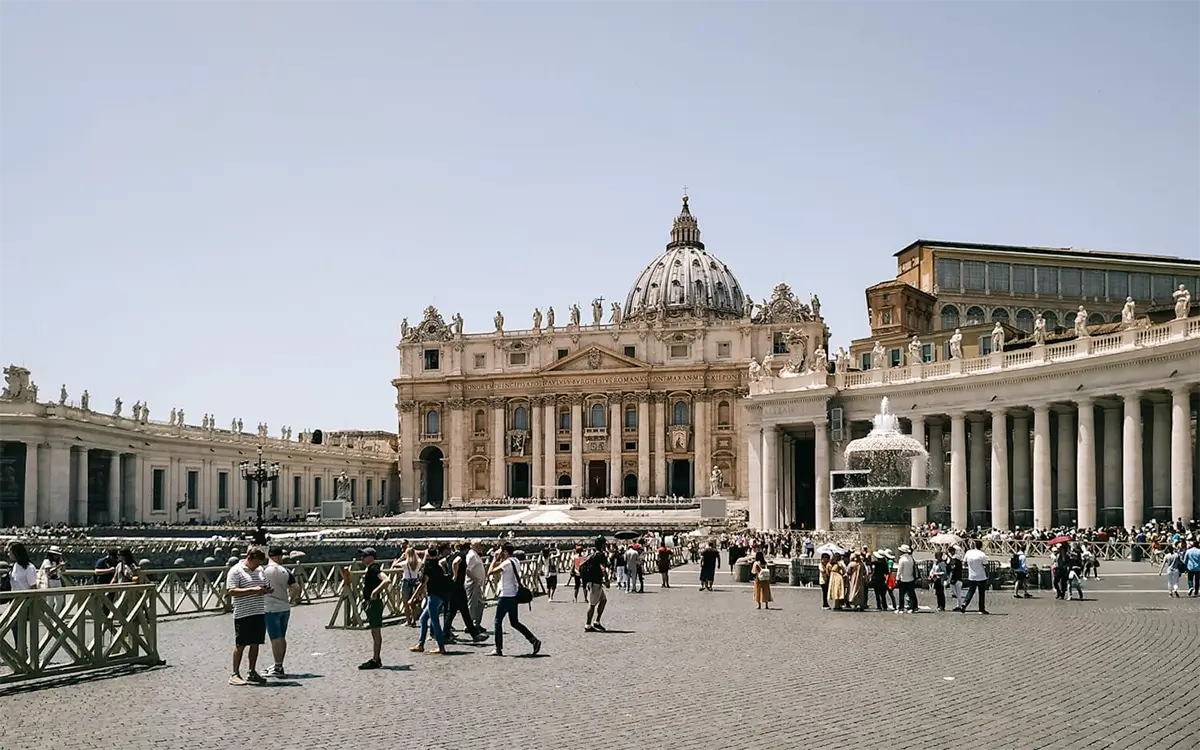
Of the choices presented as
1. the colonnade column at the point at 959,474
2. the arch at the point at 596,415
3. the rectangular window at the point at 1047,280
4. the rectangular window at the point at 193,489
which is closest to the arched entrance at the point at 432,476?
the arch at the point at 596,415

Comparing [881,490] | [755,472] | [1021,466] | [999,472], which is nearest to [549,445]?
[755,472]

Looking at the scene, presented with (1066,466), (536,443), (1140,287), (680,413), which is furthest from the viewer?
(536,443)

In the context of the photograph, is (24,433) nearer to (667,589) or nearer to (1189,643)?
(667,589)

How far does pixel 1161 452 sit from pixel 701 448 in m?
64.0

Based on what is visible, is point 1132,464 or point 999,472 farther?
point 999,472

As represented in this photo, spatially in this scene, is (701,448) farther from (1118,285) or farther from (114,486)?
(114,486)

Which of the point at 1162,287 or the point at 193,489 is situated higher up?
the point at 1162,287

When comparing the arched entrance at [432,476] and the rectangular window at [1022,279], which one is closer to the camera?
the rectangular window at [1022,279]

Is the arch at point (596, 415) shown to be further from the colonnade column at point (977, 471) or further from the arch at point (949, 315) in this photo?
the colonnade column at point (977, 471)

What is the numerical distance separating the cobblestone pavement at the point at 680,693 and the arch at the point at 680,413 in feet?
280

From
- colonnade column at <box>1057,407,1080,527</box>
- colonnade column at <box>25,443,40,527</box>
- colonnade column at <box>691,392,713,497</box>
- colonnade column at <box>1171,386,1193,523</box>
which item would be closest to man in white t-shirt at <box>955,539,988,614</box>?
colonnade column at <box>1171,386,1193,523</box>

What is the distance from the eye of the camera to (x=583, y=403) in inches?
4227

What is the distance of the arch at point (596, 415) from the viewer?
107312 millimetres

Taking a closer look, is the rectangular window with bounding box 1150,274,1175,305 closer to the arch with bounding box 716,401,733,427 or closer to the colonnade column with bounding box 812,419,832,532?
the colonnade column with bounding box 812,419,832,532
